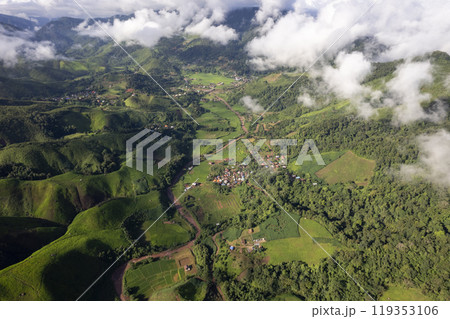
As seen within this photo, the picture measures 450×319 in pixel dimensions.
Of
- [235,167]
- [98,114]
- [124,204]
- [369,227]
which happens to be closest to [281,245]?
[369,227]

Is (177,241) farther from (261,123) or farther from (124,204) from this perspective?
(261,123)

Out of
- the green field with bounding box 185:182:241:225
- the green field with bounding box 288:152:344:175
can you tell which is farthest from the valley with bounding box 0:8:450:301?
the green field with bounding box 288:152:344:175

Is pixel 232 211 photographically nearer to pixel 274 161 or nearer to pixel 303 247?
pixel 303 247

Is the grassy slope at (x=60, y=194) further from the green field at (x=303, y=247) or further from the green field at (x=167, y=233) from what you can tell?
the green field at (x=303, y=247)

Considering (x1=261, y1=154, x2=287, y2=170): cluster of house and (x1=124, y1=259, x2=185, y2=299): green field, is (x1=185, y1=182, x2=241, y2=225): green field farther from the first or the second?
(x1=261, y1=154, x2=287, y2=170): cluster of house

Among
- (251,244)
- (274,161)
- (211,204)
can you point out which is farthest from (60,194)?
(274,161)

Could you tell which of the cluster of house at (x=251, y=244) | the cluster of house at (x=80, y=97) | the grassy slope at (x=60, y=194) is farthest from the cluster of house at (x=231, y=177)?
the cluster of house at (x=80, y=97)
